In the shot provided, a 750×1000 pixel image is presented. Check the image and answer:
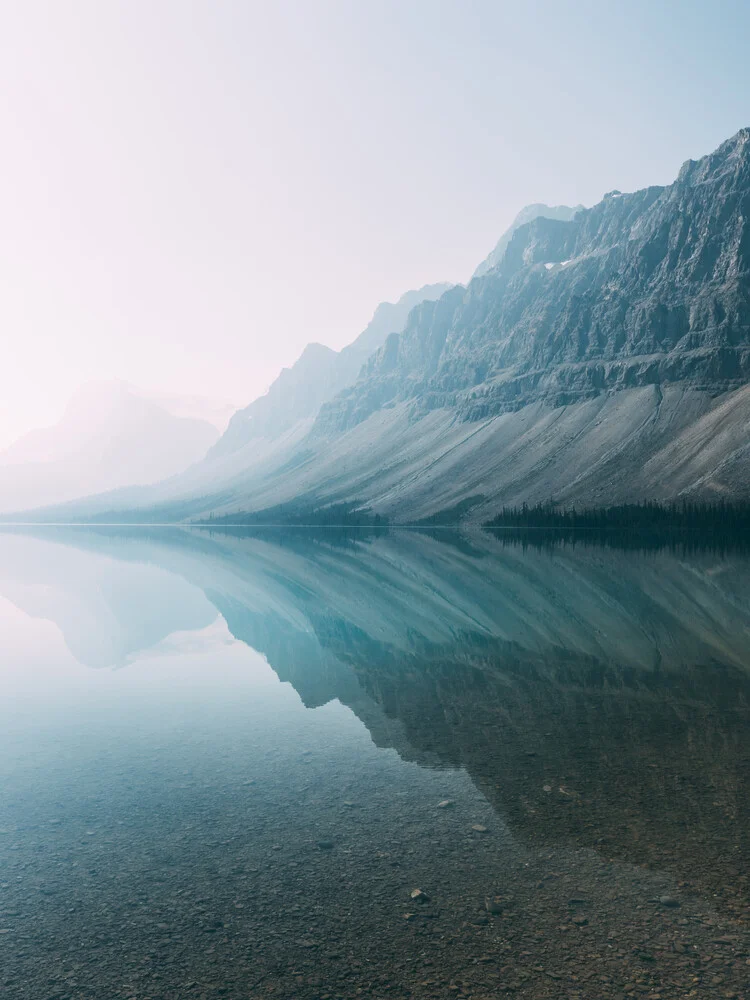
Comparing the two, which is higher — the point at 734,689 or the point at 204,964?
the point at 204,964

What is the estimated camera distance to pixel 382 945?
10.6 metres

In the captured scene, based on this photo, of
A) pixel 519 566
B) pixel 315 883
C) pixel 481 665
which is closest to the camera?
pixel 315 883

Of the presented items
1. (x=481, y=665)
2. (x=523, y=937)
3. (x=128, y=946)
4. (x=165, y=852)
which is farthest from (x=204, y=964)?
(x=481, y=665)

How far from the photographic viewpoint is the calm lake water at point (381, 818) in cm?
1023

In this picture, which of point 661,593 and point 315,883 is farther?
point 661,593

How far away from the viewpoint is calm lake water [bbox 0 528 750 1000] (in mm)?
A: 10234

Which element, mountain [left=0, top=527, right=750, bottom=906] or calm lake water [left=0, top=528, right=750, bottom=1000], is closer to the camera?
calm lake water [left=0, top=528, right=750, bottom=1000]

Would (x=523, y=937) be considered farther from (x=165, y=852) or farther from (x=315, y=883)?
(x=165, y=852)

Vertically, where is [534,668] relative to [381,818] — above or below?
below

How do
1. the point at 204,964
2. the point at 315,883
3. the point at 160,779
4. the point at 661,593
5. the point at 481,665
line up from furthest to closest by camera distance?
the point at 661,593, the point at 481,665, the point at 160,779, the point at 315,883, the point at 204,964

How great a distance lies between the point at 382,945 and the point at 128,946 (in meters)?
4.24

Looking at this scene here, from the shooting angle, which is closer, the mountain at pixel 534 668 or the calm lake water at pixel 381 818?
the calm lake water at pixel 381 818

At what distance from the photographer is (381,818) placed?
609 inches

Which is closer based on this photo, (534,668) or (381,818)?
(381,818)
